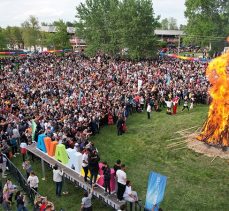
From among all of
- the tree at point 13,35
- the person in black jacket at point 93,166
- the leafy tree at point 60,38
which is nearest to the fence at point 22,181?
the person in black jacket at point 93,166

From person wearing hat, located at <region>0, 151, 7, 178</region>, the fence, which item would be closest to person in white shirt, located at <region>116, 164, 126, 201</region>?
the fence

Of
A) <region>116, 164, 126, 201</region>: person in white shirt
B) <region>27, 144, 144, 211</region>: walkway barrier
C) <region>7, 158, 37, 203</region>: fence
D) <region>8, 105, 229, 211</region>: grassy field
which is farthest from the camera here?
<region>8, 105, 229, 211</region>: grassy field

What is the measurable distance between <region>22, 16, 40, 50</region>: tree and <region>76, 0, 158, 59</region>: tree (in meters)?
28.9

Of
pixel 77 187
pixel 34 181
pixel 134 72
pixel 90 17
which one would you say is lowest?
pixel 77 187

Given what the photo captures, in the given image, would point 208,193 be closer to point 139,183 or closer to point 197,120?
point 139,183

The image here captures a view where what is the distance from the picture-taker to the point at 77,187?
47.3 feet

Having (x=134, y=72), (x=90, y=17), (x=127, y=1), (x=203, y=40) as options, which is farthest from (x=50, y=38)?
(x=134, y=72)

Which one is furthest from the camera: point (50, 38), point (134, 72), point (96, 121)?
point (50, 38)

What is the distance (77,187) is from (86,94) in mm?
13939

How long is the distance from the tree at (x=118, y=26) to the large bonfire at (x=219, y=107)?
33.6 m

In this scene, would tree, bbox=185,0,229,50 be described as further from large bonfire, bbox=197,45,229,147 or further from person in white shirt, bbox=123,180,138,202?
person in white shirt, bbox=123,180,138,202

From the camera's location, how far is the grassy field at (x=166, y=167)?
13.0 meters

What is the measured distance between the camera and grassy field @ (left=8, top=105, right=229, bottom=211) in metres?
13.0

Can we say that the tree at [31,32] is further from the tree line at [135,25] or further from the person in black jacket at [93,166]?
the person in black jacket at [93,166]
